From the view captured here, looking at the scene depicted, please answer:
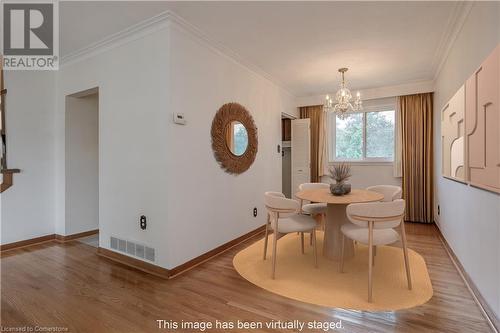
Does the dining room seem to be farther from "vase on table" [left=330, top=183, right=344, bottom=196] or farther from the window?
the window

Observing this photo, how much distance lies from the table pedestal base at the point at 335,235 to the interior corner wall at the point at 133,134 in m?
1.75

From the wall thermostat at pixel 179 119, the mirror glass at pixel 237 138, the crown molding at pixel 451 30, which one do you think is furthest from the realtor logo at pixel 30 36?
the crown molding at pixel 451 30

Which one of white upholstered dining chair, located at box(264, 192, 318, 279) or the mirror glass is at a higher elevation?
the mirror glass

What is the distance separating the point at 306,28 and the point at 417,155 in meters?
3.26

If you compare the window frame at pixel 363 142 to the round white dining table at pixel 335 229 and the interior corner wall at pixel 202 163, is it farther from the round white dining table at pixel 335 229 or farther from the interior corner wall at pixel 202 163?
the round white dining table at pixel 335 229

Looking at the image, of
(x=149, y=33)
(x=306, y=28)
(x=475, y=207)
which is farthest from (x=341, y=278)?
(x=149, y=33)

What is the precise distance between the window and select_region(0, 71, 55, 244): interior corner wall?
4857mm

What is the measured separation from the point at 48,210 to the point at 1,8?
246 cm

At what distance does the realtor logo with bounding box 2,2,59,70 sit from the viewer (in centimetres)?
228

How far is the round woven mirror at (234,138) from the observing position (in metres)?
3.04

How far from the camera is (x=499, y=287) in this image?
1591 mm

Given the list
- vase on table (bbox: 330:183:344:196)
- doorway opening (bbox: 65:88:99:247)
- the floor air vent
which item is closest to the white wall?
doorway opening (bbox: 65:88:99:247)

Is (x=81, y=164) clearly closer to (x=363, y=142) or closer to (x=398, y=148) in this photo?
(x=363, y=142)

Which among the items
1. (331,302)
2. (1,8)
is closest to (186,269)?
(331,302)
